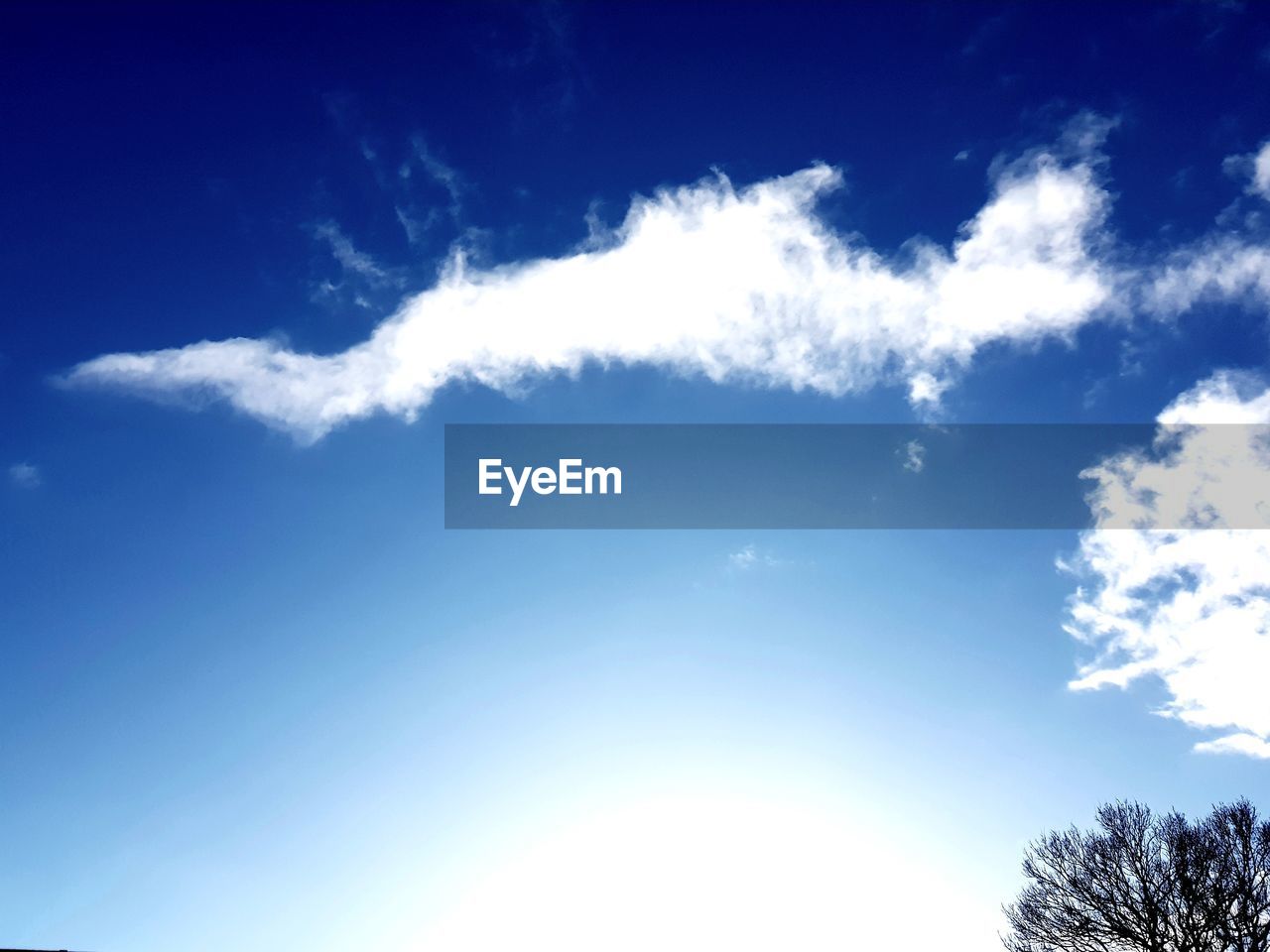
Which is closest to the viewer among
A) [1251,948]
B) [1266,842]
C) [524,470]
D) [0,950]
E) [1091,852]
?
[524,470]

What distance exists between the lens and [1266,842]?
35.3m

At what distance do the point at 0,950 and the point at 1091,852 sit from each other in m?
57.7

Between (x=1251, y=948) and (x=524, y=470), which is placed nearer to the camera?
(x=524, y=470)

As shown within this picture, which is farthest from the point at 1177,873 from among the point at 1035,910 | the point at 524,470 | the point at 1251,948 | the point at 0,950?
the point at 0,950

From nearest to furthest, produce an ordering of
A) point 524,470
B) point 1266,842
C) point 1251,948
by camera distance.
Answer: point 524,470 → point 1251,948 → point 1266,842

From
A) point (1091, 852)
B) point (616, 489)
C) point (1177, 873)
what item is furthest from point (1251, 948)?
point (616, 489)

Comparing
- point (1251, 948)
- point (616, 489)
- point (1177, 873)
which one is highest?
point (616, 489)

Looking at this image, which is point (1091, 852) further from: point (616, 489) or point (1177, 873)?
point (616, 489)

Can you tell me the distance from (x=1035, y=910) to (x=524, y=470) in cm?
3083

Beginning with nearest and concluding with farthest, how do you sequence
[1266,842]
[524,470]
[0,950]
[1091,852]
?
[524,470], [1266,842], [1091,852], [0,950]

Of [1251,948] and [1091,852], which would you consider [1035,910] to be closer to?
[1091,852]

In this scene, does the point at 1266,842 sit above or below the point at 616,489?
below

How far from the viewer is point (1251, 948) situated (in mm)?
33156

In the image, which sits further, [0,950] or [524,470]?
[0,950]
